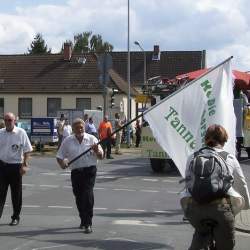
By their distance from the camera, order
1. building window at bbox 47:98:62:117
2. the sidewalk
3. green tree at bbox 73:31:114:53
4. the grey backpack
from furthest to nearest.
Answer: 1. green tree at bbox 73:31:114:53
2. building window at bbox 47:98:62:117
3. the sidewalk
4. the grey backpack

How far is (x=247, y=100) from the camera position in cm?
2409

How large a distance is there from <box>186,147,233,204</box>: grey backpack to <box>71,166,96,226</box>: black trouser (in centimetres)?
390

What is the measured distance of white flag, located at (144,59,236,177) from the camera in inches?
350

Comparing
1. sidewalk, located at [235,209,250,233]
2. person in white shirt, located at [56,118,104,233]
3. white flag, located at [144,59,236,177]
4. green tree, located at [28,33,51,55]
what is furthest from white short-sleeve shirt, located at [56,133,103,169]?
green tree, located at [28,33,51,55]

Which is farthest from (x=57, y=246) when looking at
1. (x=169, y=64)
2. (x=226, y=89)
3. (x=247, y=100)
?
(x=169, y=64)

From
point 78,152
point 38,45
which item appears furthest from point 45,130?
point 38,45

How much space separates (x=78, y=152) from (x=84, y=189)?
55 cm

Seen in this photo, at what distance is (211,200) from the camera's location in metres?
6.13

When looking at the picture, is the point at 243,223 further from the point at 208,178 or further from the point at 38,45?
the point at 38,45

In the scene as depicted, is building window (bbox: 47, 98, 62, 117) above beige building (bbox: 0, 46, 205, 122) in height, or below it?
below

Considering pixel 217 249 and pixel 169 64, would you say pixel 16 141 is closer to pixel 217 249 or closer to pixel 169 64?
pixel 217 249

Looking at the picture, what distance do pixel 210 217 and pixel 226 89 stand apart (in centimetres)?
324

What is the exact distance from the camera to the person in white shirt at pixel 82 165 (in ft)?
32.7

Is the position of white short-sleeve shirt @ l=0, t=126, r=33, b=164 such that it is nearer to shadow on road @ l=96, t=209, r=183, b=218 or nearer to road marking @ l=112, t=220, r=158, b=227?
road marking @ l=112, t=220, r=158, b=227
